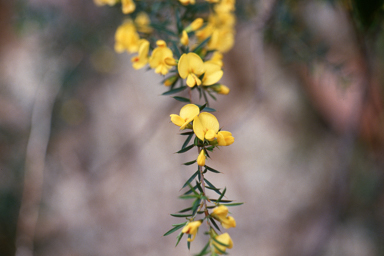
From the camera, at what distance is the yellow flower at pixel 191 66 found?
1.38 ft

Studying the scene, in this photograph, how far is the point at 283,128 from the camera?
4.37ft

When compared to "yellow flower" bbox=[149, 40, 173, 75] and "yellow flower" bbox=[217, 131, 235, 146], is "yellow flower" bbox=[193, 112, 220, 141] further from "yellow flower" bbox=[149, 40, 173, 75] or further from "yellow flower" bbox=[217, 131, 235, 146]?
"yellow flower" bbox=[149, 40, 173, 75]

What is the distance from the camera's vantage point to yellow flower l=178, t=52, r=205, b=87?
1.38 ft

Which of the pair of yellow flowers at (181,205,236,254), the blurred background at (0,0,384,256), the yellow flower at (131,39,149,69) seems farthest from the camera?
the blurred background at (0,0,384,256)

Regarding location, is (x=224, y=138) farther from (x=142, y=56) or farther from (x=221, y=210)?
(x=142, y=56)

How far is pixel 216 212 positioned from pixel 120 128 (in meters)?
1.12

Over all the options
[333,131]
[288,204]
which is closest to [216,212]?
[288,204]

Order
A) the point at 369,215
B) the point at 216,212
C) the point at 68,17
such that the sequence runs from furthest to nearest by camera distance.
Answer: the point at 369,215
the point at 68,17
the point at 216,212

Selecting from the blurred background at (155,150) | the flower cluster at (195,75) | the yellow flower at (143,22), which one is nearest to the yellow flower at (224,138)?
the flower cluster at (195,75)

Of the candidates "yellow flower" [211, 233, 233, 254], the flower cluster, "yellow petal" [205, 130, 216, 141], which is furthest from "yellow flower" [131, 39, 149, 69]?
"yellow flower" [211, 233, 233, 254]

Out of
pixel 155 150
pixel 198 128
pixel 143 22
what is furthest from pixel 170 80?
pixel 155 150

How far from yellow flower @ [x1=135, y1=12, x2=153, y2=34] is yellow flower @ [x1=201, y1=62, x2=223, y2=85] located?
0.22 m

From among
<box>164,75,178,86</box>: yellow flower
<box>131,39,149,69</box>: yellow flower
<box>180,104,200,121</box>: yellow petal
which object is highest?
<box>131,39,149,69</box>: yellow flower

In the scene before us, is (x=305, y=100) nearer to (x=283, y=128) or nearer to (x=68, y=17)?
(x=283, y=128)
